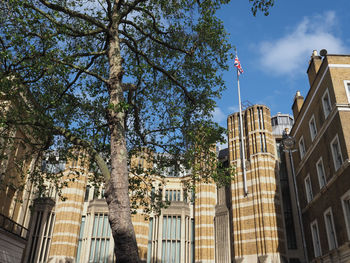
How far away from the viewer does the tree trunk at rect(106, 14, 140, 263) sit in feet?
31.1

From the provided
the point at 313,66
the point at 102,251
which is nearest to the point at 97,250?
the point at 102,251

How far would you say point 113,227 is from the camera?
32.1 ft

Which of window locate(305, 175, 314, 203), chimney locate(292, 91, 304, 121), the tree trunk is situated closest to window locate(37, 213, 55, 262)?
window locate(305, 175, 314, 203)

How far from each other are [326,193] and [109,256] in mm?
24968

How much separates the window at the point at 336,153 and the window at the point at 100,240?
2637 cm

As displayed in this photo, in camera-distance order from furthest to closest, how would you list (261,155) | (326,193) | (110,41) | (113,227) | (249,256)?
(261,155)
(249,256)
(326,193)
(110,41)
(113,227)

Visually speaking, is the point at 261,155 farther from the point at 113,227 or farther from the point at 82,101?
the point at 113,227

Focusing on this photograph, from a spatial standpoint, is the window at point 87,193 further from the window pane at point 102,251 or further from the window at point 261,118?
the window at point 261,118

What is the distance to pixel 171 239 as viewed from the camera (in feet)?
123

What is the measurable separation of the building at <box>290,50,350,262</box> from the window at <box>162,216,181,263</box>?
51.6ft

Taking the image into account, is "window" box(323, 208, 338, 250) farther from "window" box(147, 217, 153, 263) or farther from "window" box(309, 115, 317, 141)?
"window" box(147, 217, 153, 263)

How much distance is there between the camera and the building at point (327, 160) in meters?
18.9

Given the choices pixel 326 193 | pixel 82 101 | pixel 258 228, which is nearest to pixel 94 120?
pixel 82 101

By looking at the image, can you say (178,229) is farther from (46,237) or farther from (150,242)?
(46,237)
